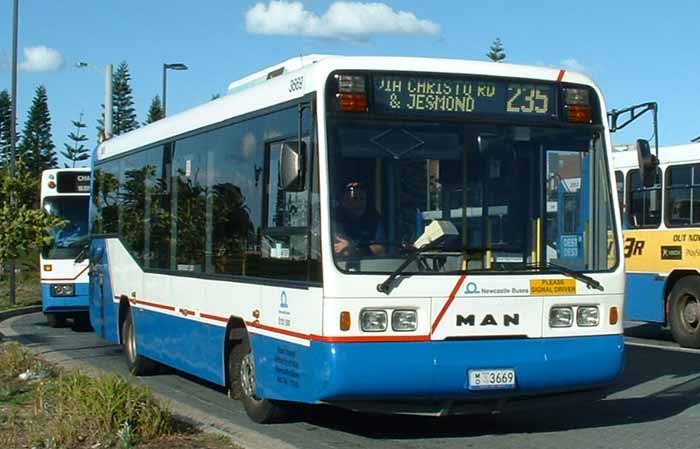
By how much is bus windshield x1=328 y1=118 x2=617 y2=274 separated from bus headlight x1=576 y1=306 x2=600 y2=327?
349mm

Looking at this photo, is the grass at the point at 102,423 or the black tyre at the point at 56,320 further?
the black tyre at the point at 56,320

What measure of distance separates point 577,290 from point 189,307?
4627 mm

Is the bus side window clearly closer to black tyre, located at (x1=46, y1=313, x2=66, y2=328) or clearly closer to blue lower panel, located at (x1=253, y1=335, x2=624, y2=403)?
blue lower panel, located at (x1=253, y1=335, x2=624, y2=403)

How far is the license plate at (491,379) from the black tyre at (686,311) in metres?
10.0

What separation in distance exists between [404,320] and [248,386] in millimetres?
2317

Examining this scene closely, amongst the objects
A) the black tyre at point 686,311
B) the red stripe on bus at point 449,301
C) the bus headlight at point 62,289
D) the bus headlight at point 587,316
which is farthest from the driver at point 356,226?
the bus headlight at point 62,289

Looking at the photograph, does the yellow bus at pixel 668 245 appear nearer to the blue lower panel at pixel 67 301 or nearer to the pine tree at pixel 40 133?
the blue lower panel at pixel 67 301

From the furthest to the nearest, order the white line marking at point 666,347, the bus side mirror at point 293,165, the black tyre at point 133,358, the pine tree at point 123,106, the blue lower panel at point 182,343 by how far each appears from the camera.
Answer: the pine tree at point 123,106 → the white line marking at point 666,347 → the black tyre at point 133,358 → the blue lower panel at point 182,343 → the bus side mirror at point 293,165

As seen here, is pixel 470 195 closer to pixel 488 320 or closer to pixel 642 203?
pixel 488 320

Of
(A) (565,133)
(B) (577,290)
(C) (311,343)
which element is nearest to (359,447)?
(C) (311,343)

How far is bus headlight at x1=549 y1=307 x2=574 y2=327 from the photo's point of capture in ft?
31.5

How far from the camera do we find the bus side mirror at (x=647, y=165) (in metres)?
10.9

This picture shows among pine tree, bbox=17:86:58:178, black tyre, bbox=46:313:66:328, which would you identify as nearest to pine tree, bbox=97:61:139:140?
pine tree, bbox=17:86:58:178

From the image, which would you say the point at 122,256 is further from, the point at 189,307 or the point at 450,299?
the point at 450,299
